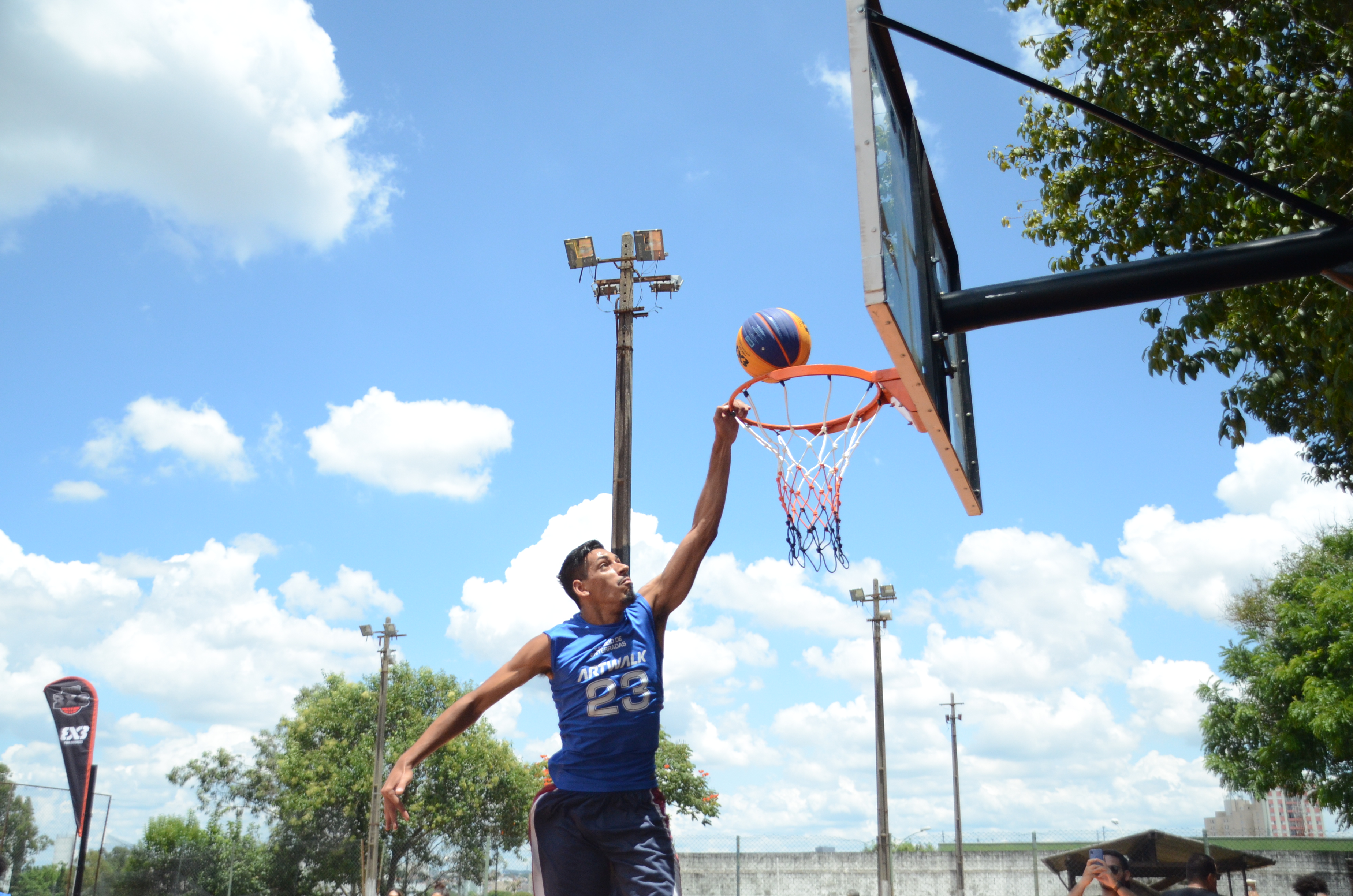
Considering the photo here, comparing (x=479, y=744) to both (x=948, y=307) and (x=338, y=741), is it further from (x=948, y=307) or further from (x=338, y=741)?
(x=948, y=307)

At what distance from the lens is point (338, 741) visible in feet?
106

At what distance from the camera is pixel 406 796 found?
1183 inches

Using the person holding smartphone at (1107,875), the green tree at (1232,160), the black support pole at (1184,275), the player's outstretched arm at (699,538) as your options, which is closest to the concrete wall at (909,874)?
the green tree at (1232,160)

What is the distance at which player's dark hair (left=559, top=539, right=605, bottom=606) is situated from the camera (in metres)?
3.48

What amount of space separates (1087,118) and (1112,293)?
261 inches

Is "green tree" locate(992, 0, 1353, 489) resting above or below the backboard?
above

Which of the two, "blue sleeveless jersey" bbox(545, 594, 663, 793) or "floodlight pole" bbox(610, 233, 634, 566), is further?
"floodlight pole" bbox(610, 233, 634, 566)

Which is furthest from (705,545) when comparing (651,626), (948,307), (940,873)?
(940,873)

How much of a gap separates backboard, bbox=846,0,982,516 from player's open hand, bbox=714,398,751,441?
624mm

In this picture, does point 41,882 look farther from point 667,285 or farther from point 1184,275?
point 1184,275

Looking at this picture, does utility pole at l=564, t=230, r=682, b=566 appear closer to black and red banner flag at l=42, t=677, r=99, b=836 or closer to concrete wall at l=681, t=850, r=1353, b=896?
black and red banner flag at l=42, t=677, r=99, b=836

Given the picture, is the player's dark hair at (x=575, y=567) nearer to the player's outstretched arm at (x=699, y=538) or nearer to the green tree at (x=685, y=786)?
the player's outstretched arm at (x=699, y=538)

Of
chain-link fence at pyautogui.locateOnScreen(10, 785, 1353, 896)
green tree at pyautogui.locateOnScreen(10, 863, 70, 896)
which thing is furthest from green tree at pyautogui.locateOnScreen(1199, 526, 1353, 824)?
green tree at pyautogui.locateOnScreen(10, 863, 70, 896)

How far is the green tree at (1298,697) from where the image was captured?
62.0ft
